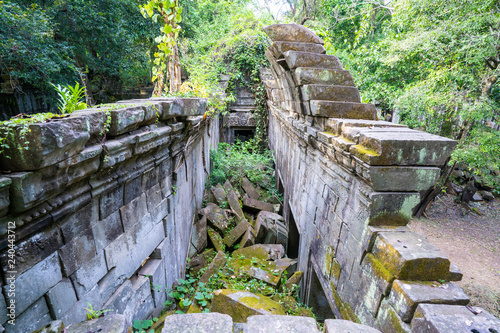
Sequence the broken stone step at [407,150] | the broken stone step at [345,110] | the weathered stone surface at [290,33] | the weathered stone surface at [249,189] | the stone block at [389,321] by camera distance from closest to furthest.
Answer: the stone block at [389,321] < the broken stone step at [407,150] < the broken stone step at [345,110] < the weathered stone surface at [290,33] < the weathered stone surface at [249,189]

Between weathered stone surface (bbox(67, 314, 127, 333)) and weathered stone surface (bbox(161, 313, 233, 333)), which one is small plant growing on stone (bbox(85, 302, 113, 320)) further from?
weathered stone surface (bbox(161, 313, 233, 333))

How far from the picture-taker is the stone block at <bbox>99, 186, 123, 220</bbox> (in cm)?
184

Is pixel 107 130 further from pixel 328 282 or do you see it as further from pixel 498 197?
pixel 498 197

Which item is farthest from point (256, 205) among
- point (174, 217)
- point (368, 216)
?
point (368, 216)

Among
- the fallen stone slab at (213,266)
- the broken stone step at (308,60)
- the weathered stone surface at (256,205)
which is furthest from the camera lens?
the weathered stone surface at (256,205)

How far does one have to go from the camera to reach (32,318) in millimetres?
1363

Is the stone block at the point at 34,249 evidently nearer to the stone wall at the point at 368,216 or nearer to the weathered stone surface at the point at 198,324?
the weathered stone surface at the point at 198,324

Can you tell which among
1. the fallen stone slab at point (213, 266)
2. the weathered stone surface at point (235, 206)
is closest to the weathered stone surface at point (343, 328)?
the fallen stone slab at point (213, 266)

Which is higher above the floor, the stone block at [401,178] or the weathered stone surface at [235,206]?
the stone block at [401,178]

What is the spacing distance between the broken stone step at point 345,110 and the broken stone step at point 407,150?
1.18 metres

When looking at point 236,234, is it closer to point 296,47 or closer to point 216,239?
point 216,239

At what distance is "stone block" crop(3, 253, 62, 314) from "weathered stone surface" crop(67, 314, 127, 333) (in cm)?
30

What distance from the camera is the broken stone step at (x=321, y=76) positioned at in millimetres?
3605

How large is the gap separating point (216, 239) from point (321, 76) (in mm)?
3347
